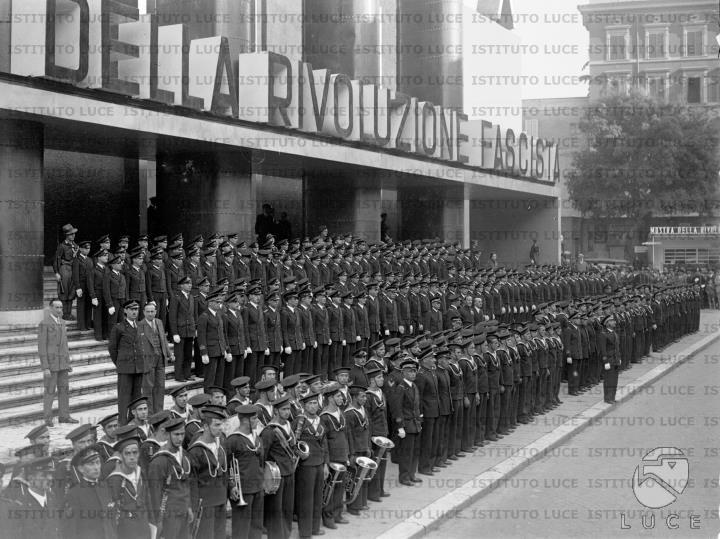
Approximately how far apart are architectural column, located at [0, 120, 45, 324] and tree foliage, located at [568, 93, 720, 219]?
127 feet

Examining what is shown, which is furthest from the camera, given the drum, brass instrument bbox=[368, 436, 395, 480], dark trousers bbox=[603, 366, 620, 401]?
dark trousers bbox=[603, 366, 620, 401]

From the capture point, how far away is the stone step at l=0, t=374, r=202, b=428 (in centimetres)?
1143

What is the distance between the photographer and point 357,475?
977 cm

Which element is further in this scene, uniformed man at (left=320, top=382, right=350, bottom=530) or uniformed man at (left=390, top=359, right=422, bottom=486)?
uniformed man at (left=390, top=359, right=422, bottom=486)

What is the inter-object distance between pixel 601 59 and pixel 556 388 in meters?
45.7

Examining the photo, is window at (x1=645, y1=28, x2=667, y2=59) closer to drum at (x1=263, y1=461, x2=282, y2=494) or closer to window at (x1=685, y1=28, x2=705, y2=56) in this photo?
window at (x1=685, y1=28, x2=705, y2=56)

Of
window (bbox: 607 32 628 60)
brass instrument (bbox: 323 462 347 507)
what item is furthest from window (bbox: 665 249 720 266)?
brass instrument (bbox: 323 462 347 507)

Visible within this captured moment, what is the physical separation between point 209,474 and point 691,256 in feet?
160

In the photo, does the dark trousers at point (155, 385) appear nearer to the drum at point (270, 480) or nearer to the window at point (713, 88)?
the drum at point (270, 480)

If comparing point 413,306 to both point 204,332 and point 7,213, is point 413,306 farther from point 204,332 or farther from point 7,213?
point 7,213

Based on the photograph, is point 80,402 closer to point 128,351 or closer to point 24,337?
point 128,351

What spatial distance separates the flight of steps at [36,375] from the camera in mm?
11875

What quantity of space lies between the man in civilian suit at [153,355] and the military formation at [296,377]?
90 millimetres

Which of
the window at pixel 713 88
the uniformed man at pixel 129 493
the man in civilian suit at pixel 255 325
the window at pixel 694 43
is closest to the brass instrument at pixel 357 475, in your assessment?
the uniformed man at pixel 129 493
